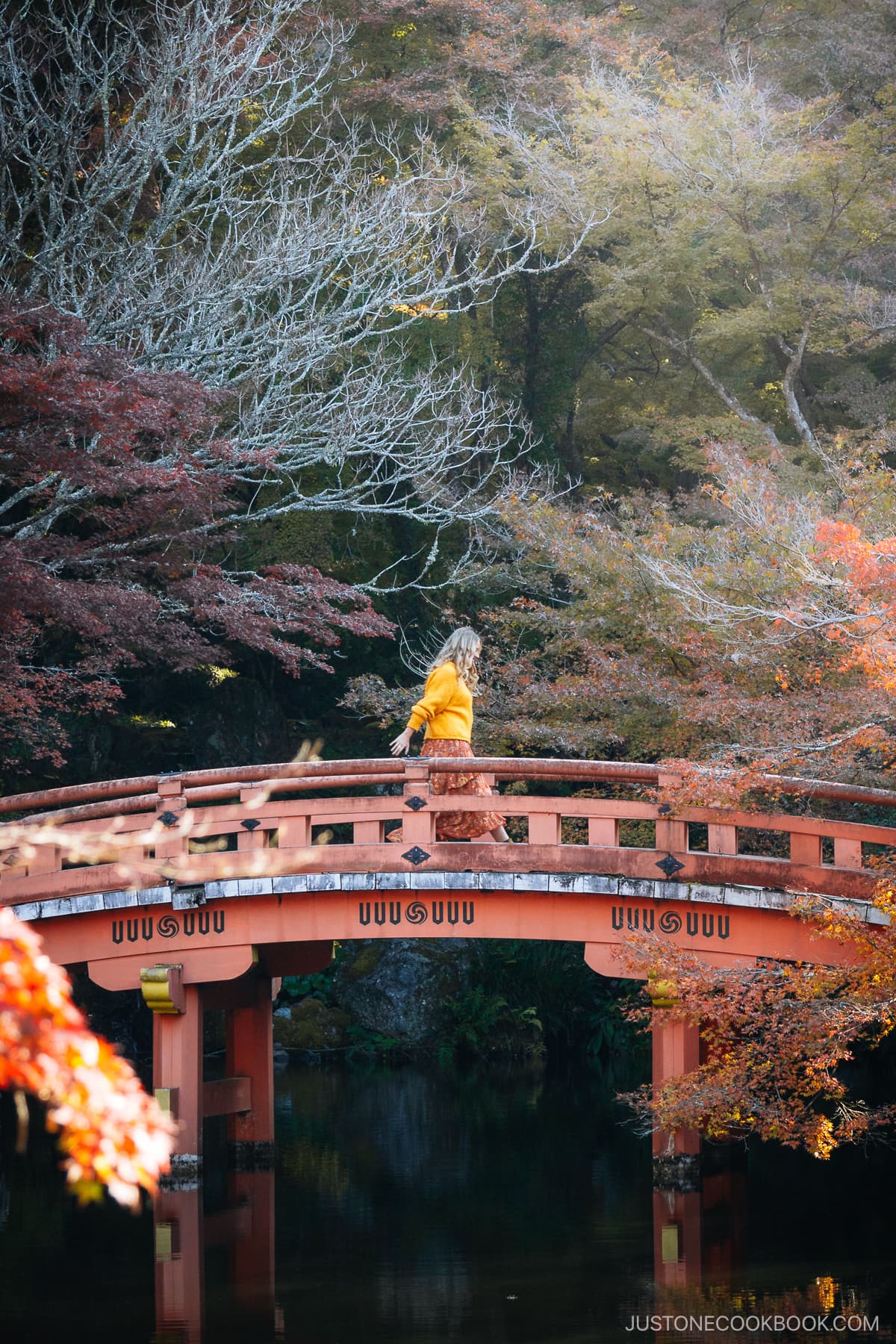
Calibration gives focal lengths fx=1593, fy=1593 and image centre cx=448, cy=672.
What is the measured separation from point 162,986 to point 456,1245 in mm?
2908

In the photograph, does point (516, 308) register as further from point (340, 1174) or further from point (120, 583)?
point (340, 1174)

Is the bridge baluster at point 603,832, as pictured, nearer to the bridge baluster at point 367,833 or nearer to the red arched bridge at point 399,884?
the red arched bridge at point 399,884

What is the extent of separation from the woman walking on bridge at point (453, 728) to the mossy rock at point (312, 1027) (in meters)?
8.37

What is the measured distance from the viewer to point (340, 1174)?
1334 cm

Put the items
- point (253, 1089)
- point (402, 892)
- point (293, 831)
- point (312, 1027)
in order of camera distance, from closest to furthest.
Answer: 1. point (293, 831)
2. point (402, 892)
3. point (253, 1089)
4. point (312, 1027)

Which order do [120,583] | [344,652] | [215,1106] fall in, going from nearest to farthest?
[215,1106]
[120,583]
[344,652]

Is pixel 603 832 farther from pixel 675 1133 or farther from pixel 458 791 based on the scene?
pixel 675 1133

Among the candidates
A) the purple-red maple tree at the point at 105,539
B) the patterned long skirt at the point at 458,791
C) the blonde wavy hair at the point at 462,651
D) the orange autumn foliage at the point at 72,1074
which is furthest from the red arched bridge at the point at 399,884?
the orange autumn foliage at the point at 72,1074

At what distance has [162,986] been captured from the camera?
1198 centimetres

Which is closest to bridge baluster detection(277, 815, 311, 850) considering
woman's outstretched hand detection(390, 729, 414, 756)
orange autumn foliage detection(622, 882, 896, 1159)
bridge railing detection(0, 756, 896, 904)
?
bridge railing detection(0, 756, 896, 904)

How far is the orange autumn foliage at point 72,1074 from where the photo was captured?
11.9 feet

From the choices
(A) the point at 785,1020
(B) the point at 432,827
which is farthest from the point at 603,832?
(A) the point at 785,1020

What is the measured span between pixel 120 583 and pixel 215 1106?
5.86 metres

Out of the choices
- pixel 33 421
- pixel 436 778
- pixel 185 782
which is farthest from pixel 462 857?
pixel 33 421
